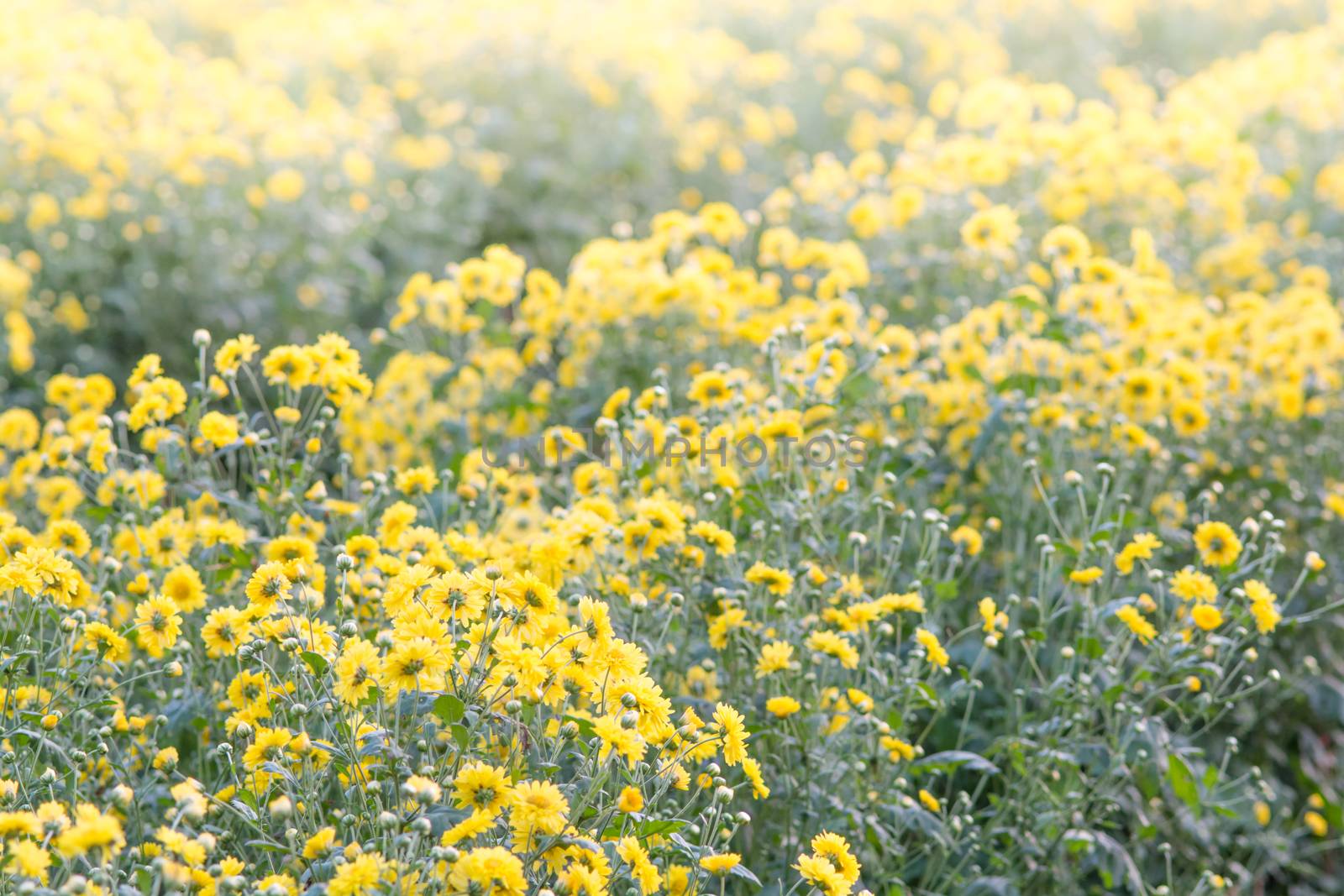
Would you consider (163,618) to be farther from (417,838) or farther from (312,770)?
(417,838)

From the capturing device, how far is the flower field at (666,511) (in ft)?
6.57

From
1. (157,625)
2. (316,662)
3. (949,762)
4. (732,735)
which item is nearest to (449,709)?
(316,662)

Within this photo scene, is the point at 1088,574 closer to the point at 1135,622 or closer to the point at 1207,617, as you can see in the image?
the point at 1135,622

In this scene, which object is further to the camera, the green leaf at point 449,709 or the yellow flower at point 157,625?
the yellow flower at point 157,625

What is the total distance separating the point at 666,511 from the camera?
2.45 m

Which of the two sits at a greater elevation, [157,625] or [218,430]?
[218,430]

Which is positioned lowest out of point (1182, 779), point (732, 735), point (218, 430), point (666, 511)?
point (1182, 779)

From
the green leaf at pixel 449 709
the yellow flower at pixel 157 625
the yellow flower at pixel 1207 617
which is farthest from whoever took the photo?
the yellow flower at pixel 1207 617

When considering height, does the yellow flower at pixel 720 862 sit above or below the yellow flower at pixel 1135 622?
below

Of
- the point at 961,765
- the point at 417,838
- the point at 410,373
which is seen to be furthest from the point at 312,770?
the point at 410,373

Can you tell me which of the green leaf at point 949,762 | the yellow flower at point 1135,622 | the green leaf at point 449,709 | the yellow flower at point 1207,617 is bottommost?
the green leaf at point 949,762

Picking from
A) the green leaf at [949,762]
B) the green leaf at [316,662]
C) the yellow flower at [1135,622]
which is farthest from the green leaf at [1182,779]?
the green leaf at [316,662]

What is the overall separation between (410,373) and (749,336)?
108cm

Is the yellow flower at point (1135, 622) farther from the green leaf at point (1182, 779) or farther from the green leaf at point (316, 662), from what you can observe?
the green leaf at point (316, 662)
